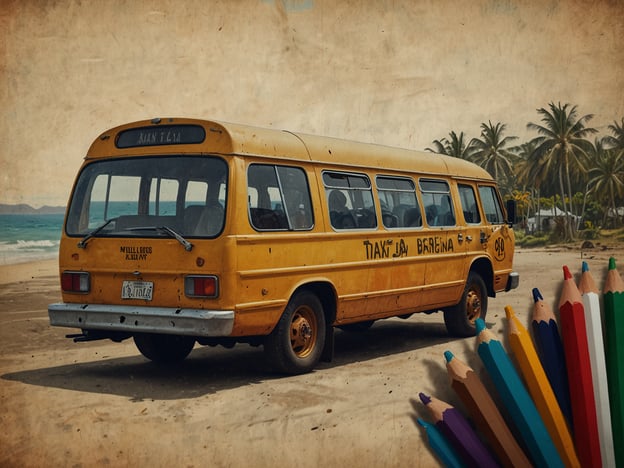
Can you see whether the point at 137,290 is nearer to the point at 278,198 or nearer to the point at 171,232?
the point at 171,232

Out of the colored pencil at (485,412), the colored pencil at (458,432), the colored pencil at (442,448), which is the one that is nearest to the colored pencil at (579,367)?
the colored pencil at (485,412)

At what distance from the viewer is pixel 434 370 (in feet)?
20.5

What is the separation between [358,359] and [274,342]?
1864 millimetres

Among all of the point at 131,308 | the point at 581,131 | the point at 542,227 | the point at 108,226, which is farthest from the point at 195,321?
the point at 542,227

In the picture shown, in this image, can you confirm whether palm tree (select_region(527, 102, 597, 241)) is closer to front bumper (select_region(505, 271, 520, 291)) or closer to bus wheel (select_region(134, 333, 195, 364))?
front bumper (select_region(505, 271, 520, 291))

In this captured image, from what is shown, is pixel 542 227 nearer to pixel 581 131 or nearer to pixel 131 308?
pixel 581 131

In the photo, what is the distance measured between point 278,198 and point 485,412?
3.83 m

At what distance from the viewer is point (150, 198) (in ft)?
28.6

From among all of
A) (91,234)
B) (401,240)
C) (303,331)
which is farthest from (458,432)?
(401,240)

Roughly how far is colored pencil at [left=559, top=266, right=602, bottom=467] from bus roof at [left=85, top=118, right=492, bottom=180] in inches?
149

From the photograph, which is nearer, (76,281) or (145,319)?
(145,319)

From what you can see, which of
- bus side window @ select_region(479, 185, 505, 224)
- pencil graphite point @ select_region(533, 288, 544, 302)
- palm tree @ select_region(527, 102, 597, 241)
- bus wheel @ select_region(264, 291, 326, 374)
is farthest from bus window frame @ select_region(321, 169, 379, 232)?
palm tree @ select_region(527, 102, 597, 241)

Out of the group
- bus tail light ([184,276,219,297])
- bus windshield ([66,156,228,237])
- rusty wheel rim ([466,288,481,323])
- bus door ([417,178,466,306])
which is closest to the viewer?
bus tail light ([184,276,219,297])

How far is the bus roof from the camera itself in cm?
837
